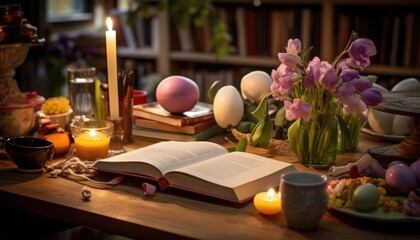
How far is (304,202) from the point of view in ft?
4.08

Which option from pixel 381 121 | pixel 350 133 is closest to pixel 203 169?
pixel 350 133

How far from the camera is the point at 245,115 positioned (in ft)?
6.25

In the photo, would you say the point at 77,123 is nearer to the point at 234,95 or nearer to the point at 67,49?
the point at 234,95

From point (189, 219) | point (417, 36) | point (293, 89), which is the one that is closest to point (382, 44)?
point (417, 36)

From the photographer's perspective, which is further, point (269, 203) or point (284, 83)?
point (284, 83)

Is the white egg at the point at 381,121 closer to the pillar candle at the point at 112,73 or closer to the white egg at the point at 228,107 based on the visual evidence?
the white egg at the point at 228,107

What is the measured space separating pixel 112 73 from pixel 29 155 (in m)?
0.31

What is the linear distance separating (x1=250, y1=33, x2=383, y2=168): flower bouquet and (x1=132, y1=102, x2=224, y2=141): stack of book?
209mm

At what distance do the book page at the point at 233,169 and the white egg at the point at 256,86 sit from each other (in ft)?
0.94

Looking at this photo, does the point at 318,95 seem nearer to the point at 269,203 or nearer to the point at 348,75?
the point at 348,75

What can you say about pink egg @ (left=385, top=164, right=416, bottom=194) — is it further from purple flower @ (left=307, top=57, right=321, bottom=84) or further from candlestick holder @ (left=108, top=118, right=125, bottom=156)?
candlestick holder @ (left=108, top=118, right=125, bottom=156)

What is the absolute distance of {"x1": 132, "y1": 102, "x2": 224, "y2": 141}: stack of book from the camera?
1.87 metres

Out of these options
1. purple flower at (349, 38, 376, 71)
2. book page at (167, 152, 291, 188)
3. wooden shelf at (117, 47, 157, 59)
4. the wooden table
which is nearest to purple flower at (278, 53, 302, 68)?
purple flower at (349, 38, 376, 71)

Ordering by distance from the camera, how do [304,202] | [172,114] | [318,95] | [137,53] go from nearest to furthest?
[304,202] → [318,95] → [172,114] → [137,53]
